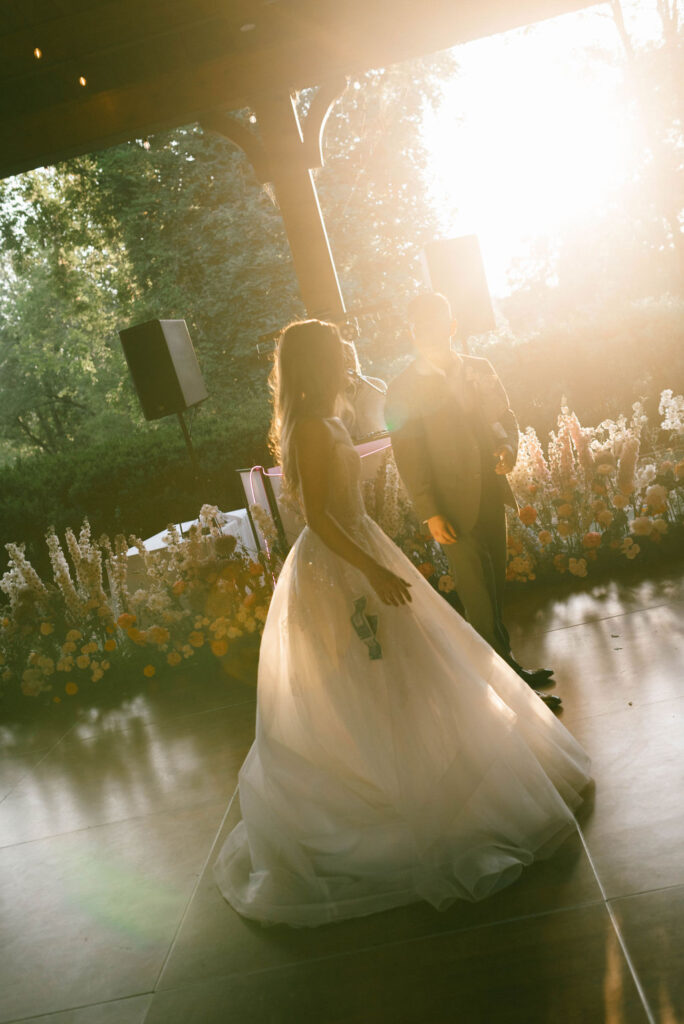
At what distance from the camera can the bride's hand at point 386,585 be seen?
258cm

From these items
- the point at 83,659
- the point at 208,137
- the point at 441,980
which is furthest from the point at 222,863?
the point at 208,137

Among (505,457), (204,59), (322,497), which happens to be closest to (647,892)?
(322,497)

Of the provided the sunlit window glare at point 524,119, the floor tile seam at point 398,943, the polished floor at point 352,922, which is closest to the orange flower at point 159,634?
the polished floor at point 352,922

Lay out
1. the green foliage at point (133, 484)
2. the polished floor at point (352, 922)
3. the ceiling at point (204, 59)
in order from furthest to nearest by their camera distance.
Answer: the green foliage at point (133, 484) < the ceiling at point (204, 59) < the polished floor at point (352, 922)

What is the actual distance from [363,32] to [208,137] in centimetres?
1070

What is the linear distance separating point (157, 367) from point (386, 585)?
15.7 feet

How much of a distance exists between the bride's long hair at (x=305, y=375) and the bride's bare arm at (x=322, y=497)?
1.9 inches

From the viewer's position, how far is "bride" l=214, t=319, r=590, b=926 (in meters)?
2.48

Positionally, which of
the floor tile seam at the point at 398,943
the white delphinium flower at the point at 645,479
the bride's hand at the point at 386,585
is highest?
the bride's hand at the point at 386,585

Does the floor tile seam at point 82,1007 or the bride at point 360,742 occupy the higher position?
the bride at point 360,742

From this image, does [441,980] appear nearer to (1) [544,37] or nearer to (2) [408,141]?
(2) [408,141]

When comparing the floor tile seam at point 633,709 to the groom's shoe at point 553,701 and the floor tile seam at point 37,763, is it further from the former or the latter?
the floor tile seam at point 37,763

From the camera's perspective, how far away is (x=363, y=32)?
232 inches

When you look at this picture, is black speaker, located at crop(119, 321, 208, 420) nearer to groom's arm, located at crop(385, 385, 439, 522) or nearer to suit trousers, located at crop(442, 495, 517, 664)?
groom's arm, located at crop(385, 385, 439, 522)
